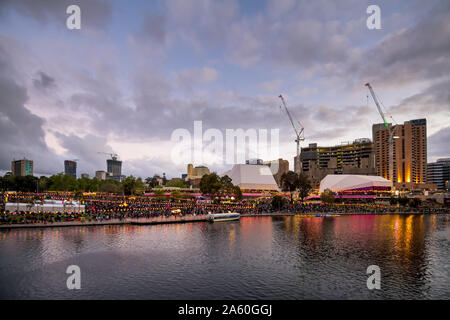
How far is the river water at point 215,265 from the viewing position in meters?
27.0

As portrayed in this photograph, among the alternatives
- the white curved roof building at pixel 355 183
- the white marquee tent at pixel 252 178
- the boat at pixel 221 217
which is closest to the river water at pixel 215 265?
the boat at pixel 221 217

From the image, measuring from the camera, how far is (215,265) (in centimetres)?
3522

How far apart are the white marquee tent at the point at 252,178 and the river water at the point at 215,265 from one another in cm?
12704

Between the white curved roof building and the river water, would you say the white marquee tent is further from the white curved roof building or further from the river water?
the river water

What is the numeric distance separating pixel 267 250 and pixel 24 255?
3041 centimetres

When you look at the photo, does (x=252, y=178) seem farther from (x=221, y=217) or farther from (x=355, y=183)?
(x=221, y=217)

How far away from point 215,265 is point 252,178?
152820 millimetres

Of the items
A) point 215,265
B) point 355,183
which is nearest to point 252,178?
point 355,183

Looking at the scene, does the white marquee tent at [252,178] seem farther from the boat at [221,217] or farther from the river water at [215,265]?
the river water at [215,265]

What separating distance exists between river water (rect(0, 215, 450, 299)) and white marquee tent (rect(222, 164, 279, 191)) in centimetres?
12704

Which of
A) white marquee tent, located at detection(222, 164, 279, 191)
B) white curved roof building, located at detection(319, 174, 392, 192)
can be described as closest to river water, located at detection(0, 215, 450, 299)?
white curved roof building, located at detection(319, 174, 392, 192)

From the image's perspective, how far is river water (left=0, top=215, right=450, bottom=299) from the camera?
27.0 m

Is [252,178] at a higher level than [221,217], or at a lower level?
higher
